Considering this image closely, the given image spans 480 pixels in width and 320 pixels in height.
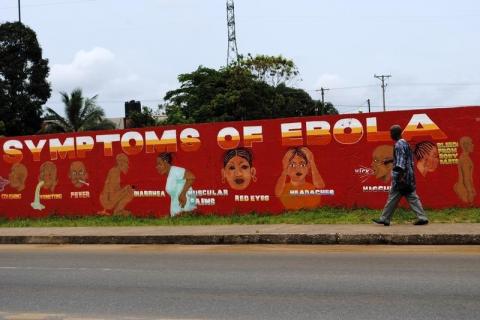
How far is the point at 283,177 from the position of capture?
14219 millimetres

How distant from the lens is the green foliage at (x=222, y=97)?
50.0m

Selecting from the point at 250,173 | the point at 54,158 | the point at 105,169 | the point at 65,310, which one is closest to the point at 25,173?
the point at 54,158

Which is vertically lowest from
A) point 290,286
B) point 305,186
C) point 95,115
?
point 290,286

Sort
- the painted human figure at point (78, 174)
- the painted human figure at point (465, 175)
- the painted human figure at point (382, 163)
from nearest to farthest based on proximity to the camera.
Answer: the painted human figure at point (465, 175) → the painted human figure at point (382, 163) → the painted human figure at point (78, 174)

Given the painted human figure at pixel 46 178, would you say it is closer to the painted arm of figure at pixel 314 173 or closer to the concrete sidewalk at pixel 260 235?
the concrete sidewalk at pixel 260 235

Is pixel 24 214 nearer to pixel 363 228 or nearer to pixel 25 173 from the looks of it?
pixel 25 173

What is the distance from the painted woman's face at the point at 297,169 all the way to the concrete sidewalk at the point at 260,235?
1640mm

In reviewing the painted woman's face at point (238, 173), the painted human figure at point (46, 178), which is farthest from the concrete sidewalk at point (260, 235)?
the painted human figure at point (46, 178)

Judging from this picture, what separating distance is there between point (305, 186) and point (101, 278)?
22.0 ft

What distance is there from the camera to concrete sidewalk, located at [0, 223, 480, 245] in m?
10.6

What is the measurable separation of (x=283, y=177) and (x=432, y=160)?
11.1ft

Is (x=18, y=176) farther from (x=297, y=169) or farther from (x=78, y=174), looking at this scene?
(x=297, y=169)

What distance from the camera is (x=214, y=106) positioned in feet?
164

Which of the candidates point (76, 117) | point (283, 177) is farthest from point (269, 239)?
point (76, 117)
